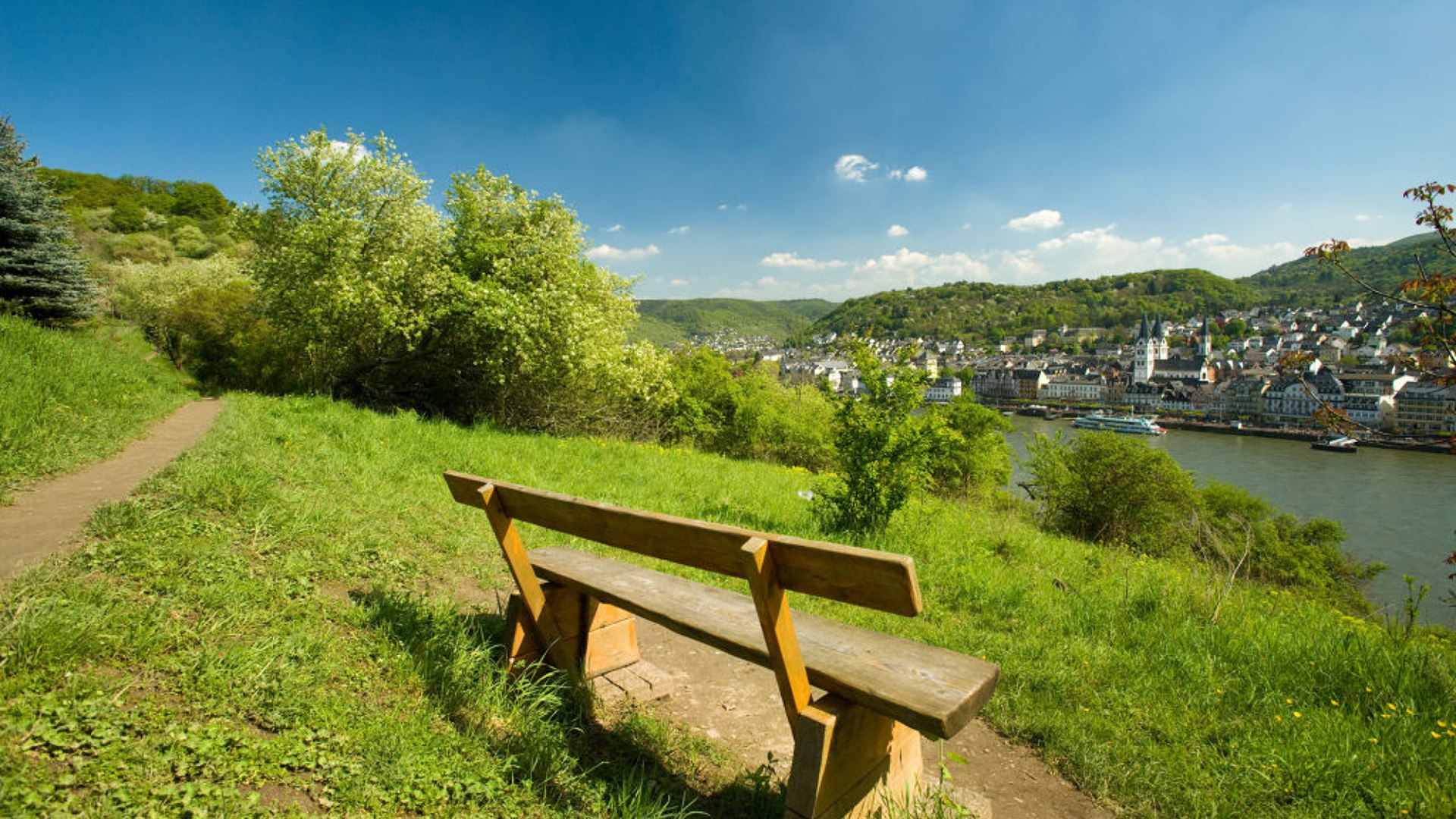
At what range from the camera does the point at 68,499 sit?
4453 mm

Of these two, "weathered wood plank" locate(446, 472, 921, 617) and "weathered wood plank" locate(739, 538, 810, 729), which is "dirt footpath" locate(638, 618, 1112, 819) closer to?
"weathered wood plank" locate(739, 538, 810, 729)

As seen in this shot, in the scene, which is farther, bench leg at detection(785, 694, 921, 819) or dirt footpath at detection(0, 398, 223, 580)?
dirt footpath at detection(0, 398, 223, 580)

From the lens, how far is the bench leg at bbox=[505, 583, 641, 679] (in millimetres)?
3242

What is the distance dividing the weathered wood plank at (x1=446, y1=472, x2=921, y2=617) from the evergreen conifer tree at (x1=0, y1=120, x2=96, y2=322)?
16769 millimetres

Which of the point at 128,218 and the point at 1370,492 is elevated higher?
the point at 128,218

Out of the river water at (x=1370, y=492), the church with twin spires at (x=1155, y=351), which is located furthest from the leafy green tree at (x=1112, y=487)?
the church with twin spires at (x=1155, y=351)

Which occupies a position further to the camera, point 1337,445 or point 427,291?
point 1337,445

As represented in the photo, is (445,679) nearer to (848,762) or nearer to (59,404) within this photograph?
(848,762)

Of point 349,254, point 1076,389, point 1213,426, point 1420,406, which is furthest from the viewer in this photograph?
point 1076,389

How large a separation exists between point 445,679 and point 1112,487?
26.7m

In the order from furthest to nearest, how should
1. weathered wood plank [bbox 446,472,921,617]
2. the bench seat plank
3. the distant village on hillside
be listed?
the distant village on hillside
the bench seat plank
weathered wood plank [bbox 446,472,921,617]

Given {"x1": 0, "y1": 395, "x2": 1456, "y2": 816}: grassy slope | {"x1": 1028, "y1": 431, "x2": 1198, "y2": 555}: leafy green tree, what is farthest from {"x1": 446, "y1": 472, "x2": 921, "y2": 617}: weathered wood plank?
{"x1": 1028, "y1": 431, "x2": 1198, "y2": 555}: leafy green tree

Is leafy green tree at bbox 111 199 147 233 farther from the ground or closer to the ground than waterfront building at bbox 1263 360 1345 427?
farther from the ground

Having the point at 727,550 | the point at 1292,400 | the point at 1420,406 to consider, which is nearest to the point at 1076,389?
the point at 1292,400
